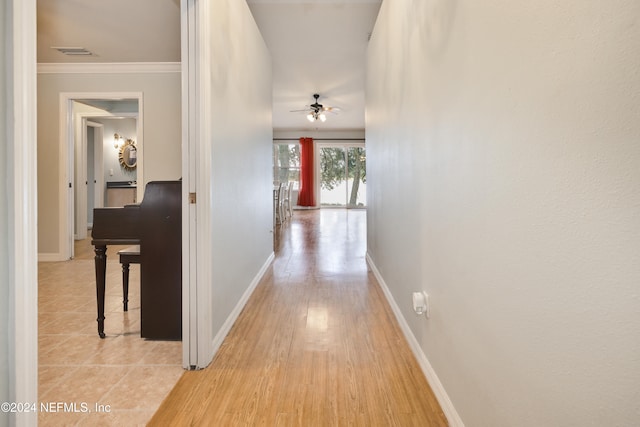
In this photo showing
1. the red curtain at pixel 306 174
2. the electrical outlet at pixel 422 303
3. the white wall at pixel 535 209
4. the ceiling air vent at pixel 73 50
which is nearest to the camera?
the white wall at pixel 535 209

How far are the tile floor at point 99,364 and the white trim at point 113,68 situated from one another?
295 cm

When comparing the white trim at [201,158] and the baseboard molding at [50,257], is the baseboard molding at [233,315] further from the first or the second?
the baseboard molding at [50,257]

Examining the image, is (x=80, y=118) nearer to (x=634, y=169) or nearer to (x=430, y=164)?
(x=430, y=164)

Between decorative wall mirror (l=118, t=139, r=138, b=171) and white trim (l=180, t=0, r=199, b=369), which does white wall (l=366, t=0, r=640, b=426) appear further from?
decorative wall mirror (l=118, t=139, r=138, b=171)

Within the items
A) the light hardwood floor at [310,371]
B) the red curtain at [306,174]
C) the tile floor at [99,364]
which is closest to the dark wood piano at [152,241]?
the tile floor at [99,364]

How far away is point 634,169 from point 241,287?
8.81 feet

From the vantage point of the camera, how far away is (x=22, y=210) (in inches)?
32.4

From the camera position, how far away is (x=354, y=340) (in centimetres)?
234

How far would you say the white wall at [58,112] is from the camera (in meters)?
4.93

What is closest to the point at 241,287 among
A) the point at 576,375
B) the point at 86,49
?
the point at 576,375

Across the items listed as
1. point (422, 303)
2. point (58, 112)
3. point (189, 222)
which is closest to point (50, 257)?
point (58, 112)

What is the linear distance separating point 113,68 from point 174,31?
1426 millimetres

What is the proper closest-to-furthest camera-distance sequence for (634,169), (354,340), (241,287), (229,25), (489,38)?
(634,169) → (489,38) → (354,340) → (229,25) → (241,287)

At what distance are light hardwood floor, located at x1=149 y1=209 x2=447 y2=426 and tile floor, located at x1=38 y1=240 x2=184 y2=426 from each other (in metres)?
0.15
